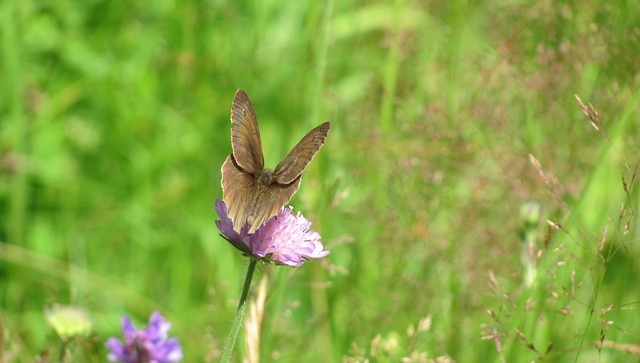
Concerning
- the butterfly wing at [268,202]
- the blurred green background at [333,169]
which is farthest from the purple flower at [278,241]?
the blurred green background at [333,169]

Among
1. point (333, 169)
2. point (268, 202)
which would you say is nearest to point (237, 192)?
point (268, 202)

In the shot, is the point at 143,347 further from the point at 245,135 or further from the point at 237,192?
the point at 245,135

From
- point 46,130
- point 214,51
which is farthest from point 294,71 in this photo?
point 46,130

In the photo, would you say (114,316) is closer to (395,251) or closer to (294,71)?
(395,251)

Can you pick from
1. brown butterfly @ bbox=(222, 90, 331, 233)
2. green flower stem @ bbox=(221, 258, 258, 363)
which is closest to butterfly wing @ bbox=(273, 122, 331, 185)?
brown butterfly @ bbox=(222, 90, 331, 233)

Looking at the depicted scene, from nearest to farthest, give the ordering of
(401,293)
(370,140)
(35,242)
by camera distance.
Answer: (401,293)
(370,140)
(35,242)

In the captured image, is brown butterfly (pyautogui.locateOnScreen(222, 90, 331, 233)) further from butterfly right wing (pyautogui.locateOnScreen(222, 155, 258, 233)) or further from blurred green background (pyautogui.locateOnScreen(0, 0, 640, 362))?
blurred green background (pyautogui.locateOnScreen(0, 0, 640, 362))
